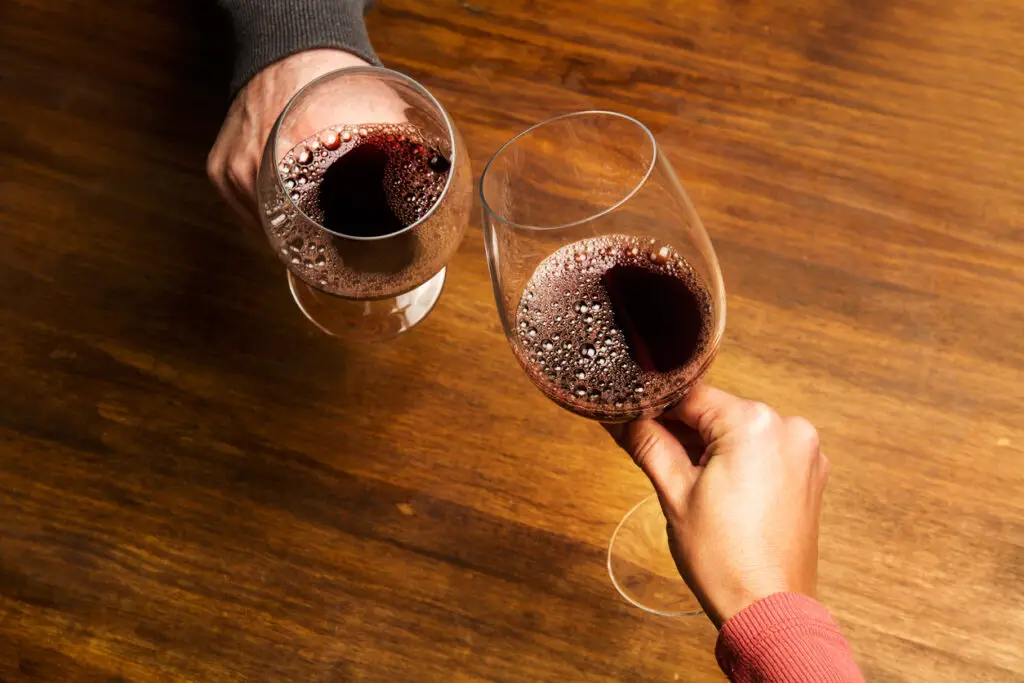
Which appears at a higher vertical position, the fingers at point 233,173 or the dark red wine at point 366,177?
the dark red wine at point 366,177

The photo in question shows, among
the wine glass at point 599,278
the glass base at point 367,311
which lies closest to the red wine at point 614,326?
the wine glass at point 599,278

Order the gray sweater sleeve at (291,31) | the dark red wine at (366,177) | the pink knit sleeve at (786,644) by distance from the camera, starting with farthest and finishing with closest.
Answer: the gray sweater sleeve at (291,31)
the dark red wine at (366,177)
the pink knit sleeve at (786,644)

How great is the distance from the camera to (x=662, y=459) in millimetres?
753

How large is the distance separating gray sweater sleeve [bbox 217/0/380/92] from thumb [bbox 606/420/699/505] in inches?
19.8

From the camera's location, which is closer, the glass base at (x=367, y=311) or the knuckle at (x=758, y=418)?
the knuckle at (x=758, y=418)

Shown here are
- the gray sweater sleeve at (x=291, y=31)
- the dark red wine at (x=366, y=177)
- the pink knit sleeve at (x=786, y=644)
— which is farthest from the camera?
the gray sweater sleeve at (x=291, y=31)

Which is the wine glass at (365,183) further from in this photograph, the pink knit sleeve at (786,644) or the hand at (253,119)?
the pink knit sleeve at (786,644)

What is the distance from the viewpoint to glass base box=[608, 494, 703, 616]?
2.97 feet

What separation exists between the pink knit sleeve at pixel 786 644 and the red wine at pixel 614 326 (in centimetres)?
19

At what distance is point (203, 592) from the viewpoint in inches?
35.8

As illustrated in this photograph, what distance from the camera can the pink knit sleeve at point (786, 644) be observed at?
2.21 ft

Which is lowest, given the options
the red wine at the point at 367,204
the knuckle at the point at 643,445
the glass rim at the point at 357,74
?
the knuckle at the point at 643,445

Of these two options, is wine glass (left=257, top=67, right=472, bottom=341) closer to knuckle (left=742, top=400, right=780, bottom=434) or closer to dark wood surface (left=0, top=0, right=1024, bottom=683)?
dark wood surface (left=0, top=0, right=1024, bottom=683)

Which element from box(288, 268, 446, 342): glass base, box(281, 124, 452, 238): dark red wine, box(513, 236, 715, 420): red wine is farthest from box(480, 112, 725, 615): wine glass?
box(288, 268, 446, 342): glass base
